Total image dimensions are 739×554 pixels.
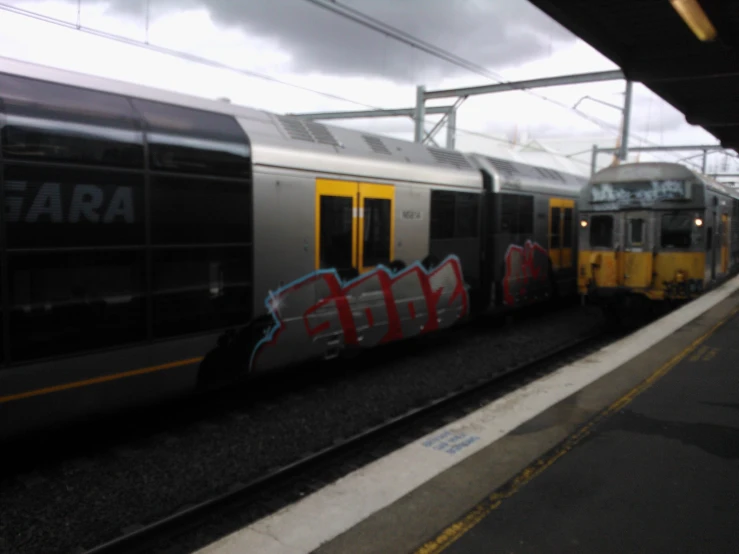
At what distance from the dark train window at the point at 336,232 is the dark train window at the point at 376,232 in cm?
29

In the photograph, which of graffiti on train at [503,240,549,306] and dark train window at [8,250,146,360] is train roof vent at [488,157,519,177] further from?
dark train window at [8,250,146,360]

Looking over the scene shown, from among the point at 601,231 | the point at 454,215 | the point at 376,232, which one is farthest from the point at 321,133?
the point at 601,231

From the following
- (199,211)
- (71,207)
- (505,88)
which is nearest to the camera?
(71,207)

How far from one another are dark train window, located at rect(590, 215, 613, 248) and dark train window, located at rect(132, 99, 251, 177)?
8.25 meters

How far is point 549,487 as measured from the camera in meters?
3.83

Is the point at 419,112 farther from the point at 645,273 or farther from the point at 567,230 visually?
the point at 645,273

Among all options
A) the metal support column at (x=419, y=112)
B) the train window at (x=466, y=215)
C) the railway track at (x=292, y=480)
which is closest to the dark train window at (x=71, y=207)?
the railway track at (x=292, y=480)

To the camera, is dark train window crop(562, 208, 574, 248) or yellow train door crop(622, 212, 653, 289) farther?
dark train window crop(562, 208, 574, 248)

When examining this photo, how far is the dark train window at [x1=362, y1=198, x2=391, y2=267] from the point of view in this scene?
7664mm

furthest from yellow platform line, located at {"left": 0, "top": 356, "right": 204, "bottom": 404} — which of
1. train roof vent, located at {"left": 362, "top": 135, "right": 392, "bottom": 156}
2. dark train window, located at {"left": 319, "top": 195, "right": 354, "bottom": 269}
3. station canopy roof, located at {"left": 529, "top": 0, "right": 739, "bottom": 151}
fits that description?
station canopy roof, located at {"left": 529, "top": 0, "right": 739, "bottom": 151}

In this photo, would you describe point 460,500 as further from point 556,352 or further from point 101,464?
point 556,352

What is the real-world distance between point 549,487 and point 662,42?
690 centimetres

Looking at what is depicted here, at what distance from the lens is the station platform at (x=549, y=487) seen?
323cm

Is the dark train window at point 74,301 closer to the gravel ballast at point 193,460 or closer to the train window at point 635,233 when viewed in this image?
the gravel ballast at point 193,460
